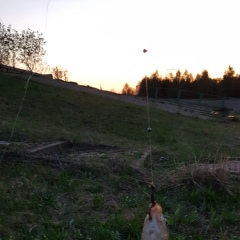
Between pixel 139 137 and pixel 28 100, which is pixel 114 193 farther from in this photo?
pixel 28 100

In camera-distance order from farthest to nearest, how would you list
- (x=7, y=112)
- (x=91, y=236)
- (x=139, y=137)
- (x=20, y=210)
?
1. (x=7, y=112)
2. (x=139, y=137)
3. (x=20, y=210)
4. (x=91, y=236)

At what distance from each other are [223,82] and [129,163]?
185 ft

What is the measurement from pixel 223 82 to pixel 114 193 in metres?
57.6

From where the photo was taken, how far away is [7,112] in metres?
9.66

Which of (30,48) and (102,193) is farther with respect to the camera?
(30,48)

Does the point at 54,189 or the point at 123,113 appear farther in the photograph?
the point at 123,113

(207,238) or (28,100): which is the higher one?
(28,100)

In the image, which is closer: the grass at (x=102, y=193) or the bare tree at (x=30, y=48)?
the grass at (x=102, y=193)

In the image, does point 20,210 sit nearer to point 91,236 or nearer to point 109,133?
point 91,236

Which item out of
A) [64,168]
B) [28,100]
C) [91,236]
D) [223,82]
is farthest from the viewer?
[223,82]

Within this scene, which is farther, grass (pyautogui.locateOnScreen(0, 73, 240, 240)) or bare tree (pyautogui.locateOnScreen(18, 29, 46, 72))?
bare tree (pyautogui.locateOnScreen(18, 29, 46, 72))

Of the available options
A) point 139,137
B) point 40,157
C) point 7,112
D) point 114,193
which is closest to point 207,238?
point 114,193

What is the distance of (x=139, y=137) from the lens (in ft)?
28.9

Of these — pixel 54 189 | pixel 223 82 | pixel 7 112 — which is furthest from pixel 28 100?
pixel 223 82
